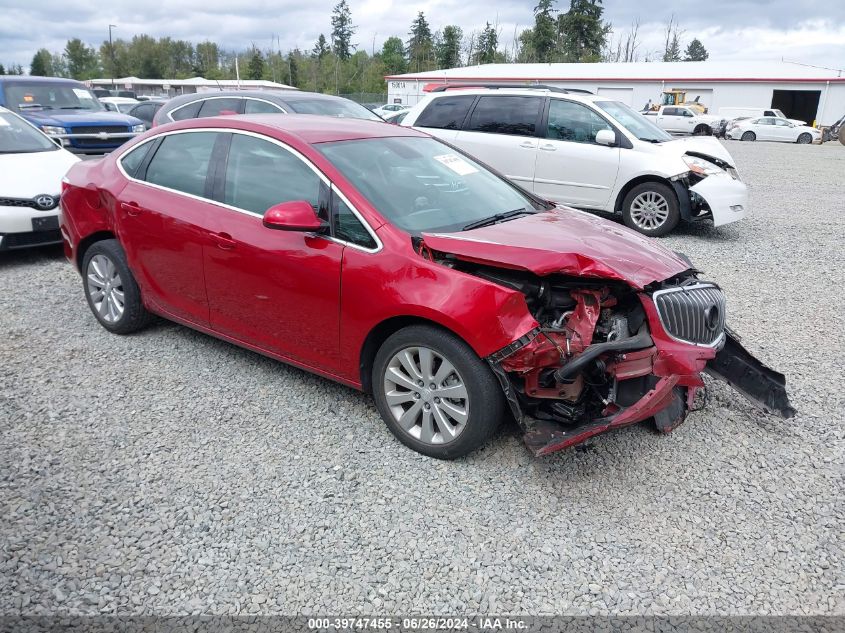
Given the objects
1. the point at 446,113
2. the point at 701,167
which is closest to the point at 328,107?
the point at 446,113

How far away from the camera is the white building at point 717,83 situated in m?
41.1

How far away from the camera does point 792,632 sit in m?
2.46

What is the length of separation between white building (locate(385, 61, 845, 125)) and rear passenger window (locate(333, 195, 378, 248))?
127 feet

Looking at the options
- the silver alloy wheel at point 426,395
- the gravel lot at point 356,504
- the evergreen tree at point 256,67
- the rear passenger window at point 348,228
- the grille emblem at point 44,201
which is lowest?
the gravel lot at point 356,504

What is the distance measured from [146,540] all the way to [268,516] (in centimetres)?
53

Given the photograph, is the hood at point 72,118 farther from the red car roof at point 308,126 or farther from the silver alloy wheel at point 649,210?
the silver alloy wheel at point 649,210

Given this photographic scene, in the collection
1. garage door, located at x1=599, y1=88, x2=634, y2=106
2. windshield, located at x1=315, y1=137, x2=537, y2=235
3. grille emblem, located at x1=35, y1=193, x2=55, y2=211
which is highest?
garage door, located at x1=599, y1=88, x2=634, y2=106

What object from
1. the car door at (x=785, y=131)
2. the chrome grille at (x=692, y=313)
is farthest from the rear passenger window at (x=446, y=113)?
the car door at (x=785, y=131)

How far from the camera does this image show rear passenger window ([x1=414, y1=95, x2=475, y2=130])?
375 inches

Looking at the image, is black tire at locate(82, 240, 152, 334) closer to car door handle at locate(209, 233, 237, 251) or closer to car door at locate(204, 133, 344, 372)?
car door at locate(204, 133, 344, 372)

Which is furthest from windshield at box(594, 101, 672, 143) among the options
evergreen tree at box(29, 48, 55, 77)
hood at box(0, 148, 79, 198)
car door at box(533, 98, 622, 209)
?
evergreen tree at box(29, 48, 55, 77)

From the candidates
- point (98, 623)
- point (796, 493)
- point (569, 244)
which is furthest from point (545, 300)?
point (98, 623)

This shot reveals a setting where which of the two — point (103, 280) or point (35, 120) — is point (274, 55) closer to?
point (35, 120)

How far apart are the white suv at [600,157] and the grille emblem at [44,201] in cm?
494
